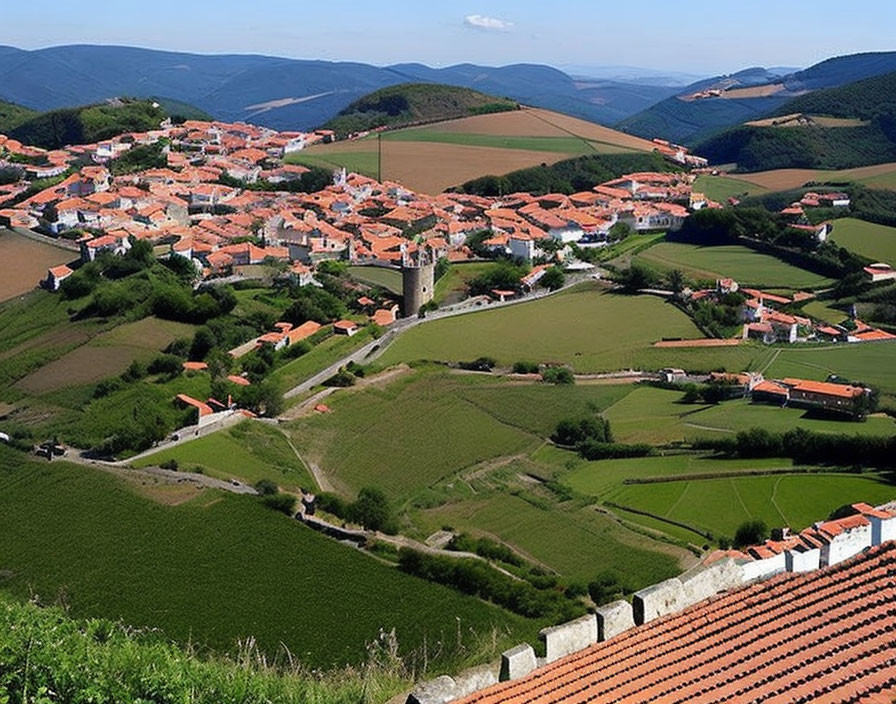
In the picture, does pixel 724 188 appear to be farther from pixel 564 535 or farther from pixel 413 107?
pixel 564 535

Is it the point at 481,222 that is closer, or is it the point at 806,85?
the point at 481,222

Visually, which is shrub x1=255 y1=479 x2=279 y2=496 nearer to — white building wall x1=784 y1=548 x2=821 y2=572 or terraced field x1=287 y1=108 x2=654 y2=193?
white building wall x1=784 y1=548 x2=821 y2=572

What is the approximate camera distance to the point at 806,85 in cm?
13775

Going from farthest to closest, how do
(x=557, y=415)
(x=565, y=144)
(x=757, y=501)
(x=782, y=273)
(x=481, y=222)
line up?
(x=565, y=144)
(x=481, y=222)
(x=782, y=273)
(x=557, y=415)
(x=757, y=501)

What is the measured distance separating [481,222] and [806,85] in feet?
355

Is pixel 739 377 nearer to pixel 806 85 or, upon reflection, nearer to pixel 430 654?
pixel 430 654

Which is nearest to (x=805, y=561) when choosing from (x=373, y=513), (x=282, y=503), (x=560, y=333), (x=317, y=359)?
(x=373, y=513)

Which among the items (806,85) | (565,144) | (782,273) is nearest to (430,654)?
(782,273)

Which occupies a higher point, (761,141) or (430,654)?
(761,141)

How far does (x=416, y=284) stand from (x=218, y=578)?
18865mm

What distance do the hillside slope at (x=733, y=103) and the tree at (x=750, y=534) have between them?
94.4 metres

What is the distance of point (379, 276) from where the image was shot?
37938 mm

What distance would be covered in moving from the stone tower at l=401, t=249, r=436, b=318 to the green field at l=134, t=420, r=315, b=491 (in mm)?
11404

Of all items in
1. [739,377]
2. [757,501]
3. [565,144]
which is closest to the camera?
[757,501]
